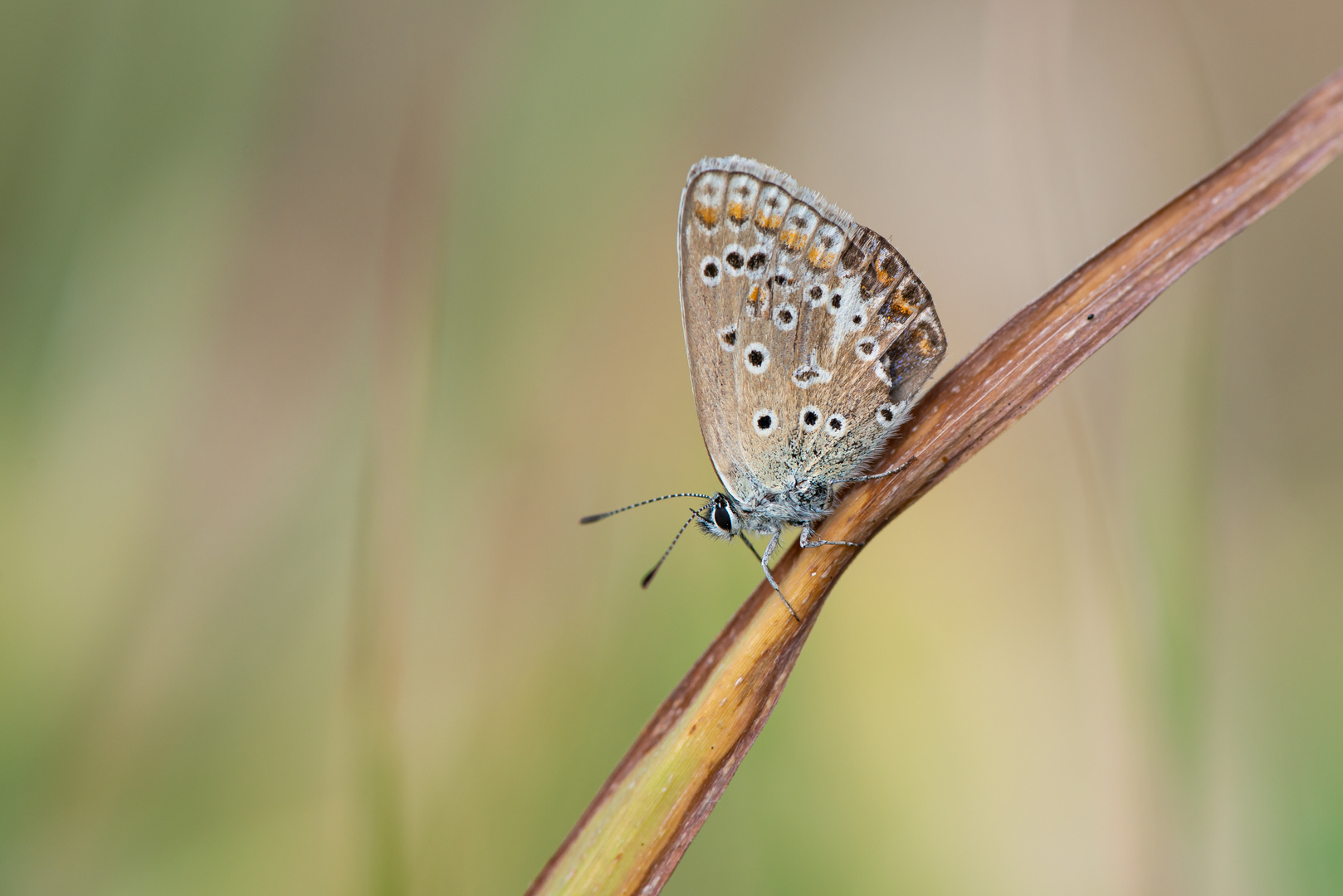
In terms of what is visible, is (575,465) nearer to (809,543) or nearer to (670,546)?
(670,546)

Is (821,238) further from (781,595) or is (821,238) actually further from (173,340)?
(173,340)

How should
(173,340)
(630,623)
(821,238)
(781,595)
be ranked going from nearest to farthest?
(781,595)
(821,238)
(630,623)
(173,340)

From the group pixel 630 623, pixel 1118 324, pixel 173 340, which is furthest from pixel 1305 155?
pixel 173 340

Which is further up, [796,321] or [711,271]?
[711,271]

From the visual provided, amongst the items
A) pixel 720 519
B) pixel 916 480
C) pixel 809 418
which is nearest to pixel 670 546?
pixel 720 519

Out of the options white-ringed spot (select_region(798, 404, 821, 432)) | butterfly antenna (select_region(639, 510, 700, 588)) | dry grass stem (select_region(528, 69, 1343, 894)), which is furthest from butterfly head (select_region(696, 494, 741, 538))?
dry grass stem (select_region(528, 69, 1343, 894))

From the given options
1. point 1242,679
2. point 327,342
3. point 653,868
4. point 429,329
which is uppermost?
point 327,342
